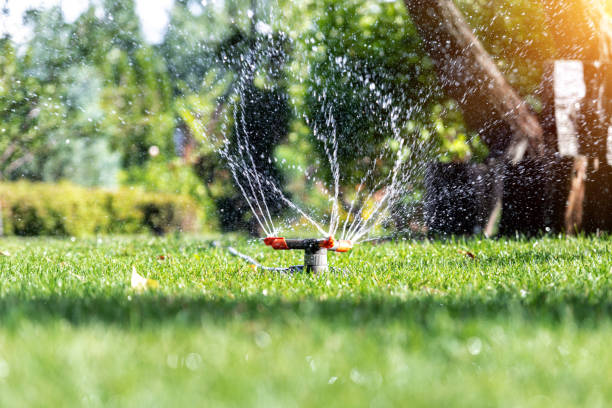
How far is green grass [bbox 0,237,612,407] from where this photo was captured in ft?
4.00

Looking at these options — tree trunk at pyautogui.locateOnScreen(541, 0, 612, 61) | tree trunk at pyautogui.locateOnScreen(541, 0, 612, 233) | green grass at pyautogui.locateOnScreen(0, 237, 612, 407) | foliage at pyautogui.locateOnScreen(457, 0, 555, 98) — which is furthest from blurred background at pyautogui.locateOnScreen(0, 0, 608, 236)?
green grass at pyautogui.locateOnScreen(0, 237, 612, 407)

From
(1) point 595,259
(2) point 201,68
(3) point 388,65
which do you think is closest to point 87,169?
(2) point 201,68

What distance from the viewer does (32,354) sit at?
145 centimetres

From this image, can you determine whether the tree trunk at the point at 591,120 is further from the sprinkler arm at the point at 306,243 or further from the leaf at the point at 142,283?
the leaf at the point at 142,283

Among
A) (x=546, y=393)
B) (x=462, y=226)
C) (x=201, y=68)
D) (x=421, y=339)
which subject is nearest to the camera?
(x=546, y=393)

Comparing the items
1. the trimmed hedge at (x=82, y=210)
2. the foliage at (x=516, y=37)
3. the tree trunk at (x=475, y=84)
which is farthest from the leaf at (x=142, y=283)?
the trimmed hedge at (x=82, y=210)

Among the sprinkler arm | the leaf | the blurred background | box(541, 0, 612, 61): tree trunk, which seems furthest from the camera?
the blurred background

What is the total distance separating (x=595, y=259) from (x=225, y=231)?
27.3ft

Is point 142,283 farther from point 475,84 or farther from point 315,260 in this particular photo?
point 475,84

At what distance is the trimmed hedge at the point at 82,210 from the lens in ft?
32.1

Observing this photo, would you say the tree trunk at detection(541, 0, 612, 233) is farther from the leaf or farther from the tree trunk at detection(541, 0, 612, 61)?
the leaf

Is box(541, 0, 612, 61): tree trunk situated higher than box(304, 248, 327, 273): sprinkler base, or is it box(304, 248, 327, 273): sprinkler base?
box(541, 0, 612, 61): tree trunk

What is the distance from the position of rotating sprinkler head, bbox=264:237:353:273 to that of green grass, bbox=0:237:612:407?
0.16 meters

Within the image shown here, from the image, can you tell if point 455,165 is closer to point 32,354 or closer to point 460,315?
point 460,315
